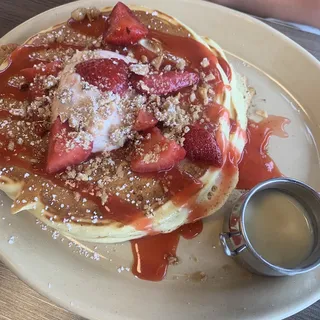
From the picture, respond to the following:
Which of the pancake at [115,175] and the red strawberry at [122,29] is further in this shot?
the red strawberry at [122,29]

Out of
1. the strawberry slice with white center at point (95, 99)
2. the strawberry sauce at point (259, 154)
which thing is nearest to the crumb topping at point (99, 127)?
the strawberry slice with white center at point (95, 99)

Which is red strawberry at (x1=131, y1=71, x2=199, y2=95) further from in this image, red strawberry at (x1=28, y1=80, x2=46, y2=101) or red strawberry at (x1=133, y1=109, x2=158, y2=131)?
red strawberry at (x1=28, y1=80, x2=46, y2=101)

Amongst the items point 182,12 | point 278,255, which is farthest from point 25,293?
point 182,12

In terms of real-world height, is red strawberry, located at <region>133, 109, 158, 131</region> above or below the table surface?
above

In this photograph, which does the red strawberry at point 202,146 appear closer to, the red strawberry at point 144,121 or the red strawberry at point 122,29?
the red strawberry at point 144,121

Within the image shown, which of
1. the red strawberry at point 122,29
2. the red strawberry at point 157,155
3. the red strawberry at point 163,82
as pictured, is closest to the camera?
the red strawberry at point 157,155

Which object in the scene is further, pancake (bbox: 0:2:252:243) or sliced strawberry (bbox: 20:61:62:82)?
sliced strawberry (bbox: 20:61:62:82)

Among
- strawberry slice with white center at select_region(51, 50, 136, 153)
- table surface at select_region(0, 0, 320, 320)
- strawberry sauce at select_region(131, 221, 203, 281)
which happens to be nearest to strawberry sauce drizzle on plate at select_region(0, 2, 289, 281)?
strawberry sauce at select_region(131, 221, 203, 281)

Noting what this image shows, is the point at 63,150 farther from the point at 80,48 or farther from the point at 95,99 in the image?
the point at 80,48
